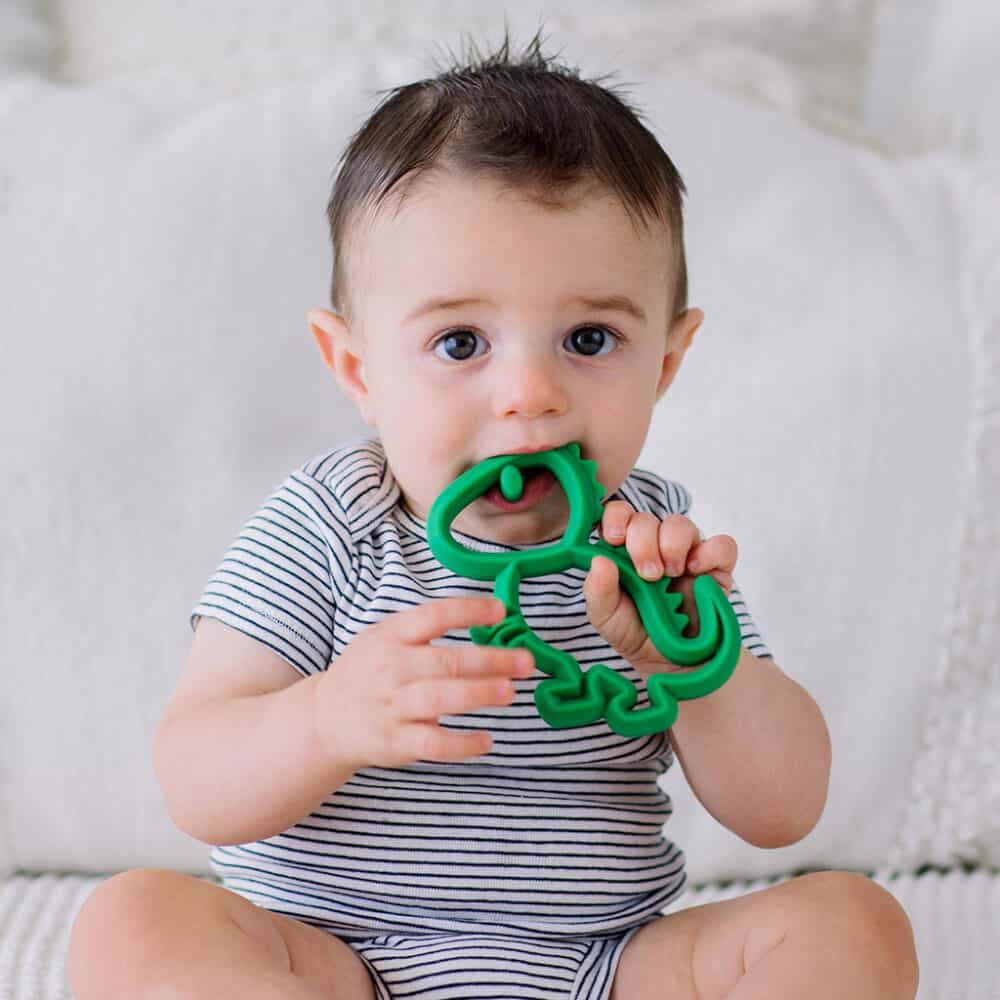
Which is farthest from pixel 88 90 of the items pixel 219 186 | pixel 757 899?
pixel 757 899

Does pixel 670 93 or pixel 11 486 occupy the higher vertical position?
pixel 670 93

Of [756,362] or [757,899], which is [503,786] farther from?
[756,362]

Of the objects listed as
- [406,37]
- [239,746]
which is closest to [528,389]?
[239,746]

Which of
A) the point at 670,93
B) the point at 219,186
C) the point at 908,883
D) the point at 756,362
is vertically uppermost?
the point at 670,93

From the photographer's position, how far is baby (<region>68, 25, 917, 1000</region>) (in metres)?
0.81

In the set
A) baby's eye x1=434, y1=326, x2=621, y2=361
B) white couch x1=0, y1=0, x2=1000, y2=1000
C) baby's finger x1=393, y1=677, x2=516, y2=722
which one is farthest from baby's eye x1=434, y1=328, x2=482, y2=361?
white couch x1=0, y1=0, x2=1000, y2=1000

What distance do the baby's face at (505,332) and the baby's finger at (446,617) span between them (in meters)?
0.12

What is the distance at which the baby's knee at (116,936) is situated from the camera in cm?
77

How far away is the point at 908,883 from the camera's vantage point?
1.21 metres

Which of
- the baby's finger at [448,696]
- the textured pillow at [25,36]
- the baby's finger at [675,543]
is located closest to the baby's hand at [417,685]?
the baby's finger at [448,696]

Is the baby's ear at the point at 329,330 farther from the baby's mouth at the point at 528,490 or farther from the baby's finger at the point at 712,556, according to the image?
the baby's finger at the point at 712,556

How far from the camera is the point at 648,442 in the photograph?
1.33 meters

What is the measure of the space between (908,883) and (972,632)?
21cm

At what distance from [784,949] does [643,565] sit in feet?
0.73
